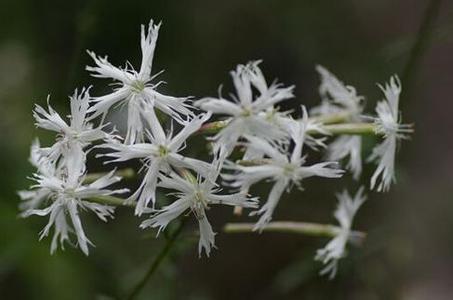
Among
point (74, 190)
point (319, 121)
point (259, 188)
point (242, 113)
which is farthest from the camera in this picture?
point (259, 188)

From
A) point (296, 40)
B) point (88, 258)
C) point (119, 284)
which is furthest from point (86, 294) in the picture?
point (296, 40)

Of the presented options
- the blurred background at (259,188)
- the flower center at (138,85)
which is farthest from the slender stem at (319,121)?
the blurred background at (259,188)

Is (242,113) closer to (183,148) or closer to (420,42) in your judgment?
(183,148)

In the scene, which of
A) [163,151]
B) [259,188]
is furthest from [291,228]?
[259,188]

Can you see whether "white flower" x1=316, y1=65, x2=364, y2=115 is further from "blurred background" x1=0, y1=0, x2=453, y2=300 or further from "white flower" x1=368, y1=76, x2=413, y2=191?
"blurred background" x1=0, y1=0, x2=453, y2=300

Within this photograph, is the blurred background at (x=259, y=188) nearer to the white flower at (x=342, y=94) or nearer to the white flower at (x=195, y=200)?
the white flower at (x=342, y=94)
